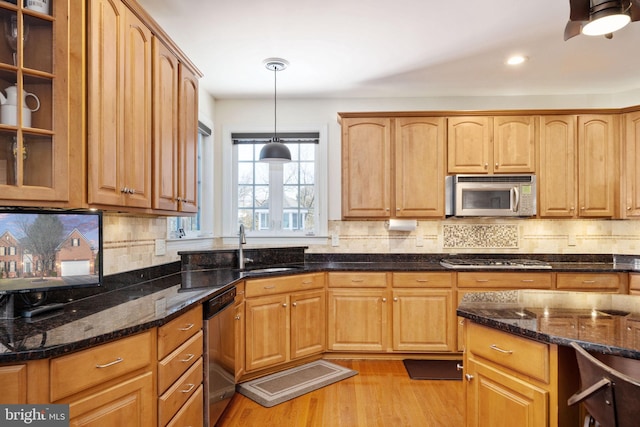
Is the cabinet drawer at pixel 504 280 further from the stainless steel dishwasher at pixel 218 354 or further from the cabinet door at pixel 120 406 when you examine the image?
the cabinet door at pixel 120 406

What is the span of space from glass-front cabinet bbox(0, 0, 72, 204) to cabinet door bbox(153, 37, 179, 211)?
61cm

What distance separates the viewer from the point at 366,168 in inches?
150

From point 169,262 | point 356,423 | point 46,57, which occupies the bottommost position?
point 356,423

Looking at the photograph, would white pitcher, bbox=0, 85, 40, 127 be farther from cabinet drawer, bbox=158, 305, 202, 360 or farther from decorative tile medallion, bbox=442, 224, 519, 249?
decorative tile medallion, bbox=442, 224, 519, 249

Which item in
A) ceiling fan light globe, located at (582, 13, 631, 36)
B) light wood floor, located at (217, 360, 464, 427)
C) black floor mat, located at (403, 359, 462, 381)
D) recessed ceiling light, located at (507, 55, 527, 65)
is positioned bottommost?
light wood floor, located at (217, 360, 464, 427)

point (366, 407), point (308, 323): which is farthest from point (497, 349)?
point (308, 323)

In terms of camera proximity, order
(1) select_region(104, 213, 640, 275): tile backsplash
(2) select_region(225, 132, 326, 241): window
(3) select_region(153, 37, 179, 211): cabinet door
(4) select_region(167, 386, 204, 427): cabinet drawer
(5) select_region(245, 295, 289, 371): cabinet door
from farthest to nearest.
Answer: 1. (2) select_region(225, 132, 326, 241): window
2. (1) select_region(104, 213, 640, 275): tile backsplash
3. (5) select_region(245, 295, 289, 371): cabinet door
4. (3) select_region(153, 37, 179, 211): cabinet door
5. (4) select_region(167, 386, 204, 427): cabinet drawer

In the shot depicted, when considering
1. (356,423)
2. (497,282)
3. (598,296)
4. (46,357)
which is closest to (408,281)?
(497,282)

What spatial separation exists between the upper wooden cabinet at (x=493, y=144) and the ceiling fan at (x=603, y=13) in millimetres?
2054

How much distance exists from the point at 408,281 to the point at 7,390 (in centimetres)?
292

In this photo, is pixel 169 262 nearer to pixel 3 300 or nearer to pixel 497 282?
pixel 3 300

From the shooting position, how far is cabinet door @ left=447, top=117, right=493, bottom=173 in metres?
3.76

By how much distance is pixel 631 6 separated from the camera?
5.21 feet

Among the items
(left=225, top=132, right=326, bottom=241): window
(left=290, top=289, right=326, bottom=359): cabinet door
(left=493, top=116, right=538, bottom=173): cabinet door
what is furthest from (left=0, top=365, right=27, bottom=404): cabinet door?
(left=493, top=116, right=538, bottom=173): cabinet door
